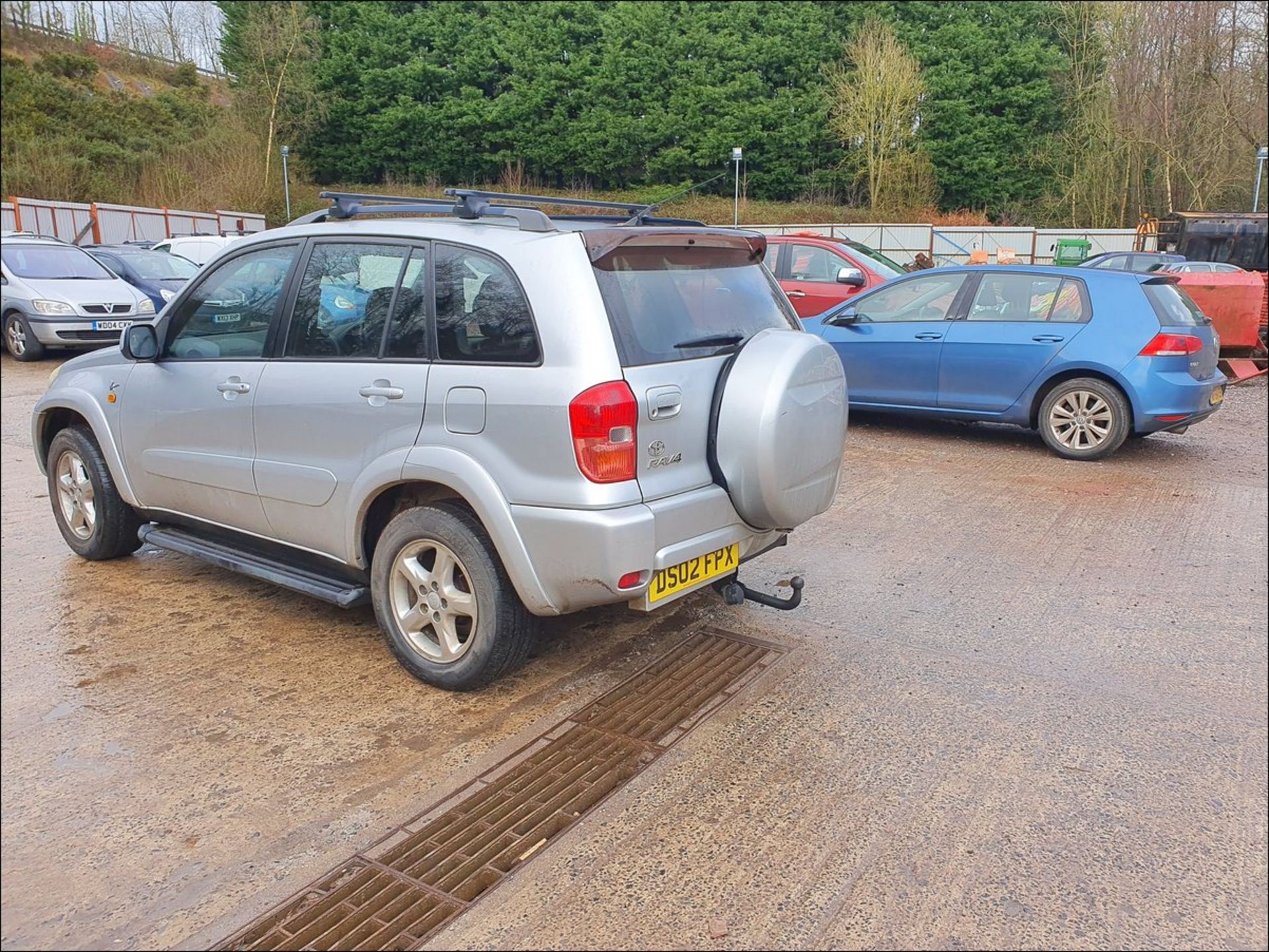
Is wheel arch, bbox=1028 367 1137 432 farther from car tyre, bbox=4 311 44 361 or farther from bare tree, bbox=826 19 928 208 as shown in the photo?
bare tree, bbox=826 19 928 208

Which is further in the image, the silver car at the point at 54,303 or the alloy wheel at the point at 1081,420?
the silver car at the point at 54,303

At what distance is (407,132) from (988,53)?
85.1ft

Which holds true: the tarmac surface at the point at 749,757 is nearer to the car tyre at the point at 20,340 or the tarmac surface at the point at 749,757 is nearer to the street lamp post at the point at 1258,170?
the car tyre at the point at 20,340

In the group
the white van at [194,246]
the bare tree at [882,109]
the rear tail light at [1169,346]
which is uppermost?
the bare tree at [882,109]

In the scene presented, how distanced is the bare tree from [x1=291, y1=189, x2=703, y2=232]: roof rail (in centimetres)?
3891

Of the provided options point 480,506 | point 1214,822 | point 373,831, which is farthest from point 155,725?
point 1214,822

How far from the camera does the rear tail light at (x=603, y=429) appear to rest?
3314mm

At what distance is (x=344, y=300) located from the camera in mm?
4070

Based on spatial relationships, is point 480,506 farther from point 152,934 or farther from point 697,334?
point 152,934

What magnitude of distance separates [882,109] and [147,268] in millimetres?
33118

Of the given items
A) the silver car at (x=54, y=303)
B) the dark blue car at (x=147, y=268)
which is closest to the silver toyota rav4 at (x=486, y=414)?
the silver car at (x=54, y=303)

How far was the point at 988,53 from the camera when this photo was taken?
137ft

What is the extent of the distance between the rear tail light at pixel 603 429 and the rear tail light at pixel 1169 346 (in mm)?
6119

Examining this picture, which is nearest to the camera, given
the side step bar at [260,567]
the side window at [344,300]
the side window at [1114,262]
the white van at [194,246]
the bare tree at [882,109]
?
the side window at [344,300]
